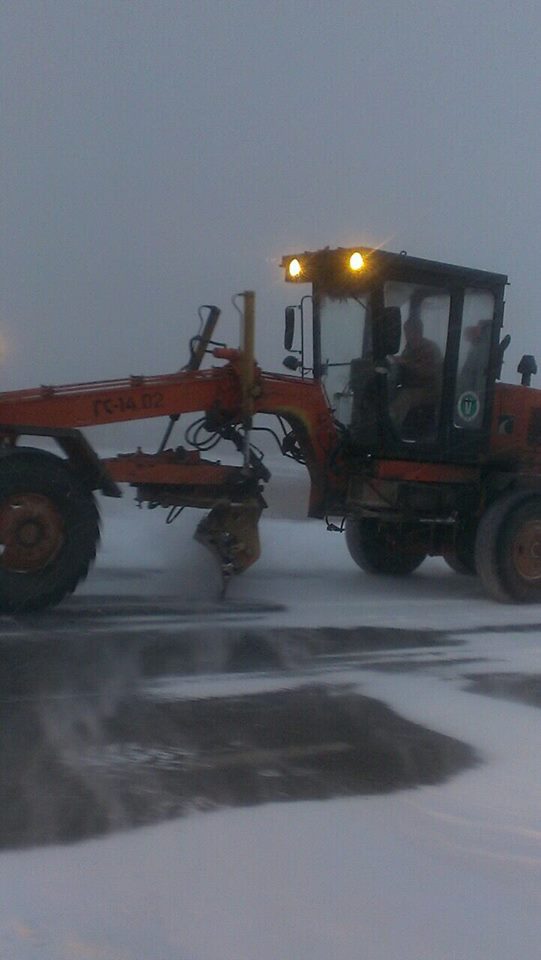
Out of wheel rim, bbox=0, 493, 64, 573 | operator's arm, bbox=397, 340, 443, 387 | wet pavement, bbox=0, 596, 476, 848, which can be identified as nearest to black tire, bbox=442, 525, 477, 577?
operator's arm, bbox=397, 340, 443, 387

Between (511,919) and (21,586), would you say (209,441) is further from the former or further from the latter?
(511,919)

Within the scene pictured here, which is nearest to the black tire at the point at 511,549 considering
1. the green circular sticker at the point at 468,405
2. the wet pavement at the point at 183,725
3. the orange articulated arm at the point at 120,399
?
the green circular sticker at the point at 468,405

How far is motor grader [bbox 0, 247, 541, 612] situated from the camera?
848cm

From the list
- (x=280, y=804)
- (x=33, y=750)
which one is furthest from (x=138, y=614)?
(x=280, y=804)

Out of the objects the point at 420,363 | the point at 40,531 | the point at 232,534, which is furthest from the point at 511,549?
the point at 40,531

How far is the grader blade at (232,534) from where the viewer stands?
9.24 meters

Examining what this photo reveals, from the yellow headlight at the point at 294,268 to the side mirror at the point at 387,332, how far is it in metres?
0.85

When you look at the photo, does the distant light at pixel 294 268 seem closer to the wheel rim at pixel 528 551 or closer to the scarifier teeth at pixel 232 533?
the scarifier teeth at pixel 232 533

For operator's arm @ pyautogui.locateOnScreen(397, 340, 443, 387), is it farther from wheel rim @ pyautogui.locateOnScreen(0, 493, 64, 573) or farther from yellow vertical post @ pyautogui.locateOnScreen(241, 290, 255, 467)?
wheel rim @ pyautogui.locateOnScreen(0, 493, 64, 573)

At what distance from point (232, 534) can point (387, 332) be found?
2.14 meters

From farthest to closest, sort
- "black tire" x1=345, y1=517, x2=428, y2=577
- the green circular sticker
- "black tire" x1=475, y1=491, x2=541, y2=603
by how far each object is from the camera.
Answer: "black tire" x1=345, y1=517, x2=428, y2=577
the green circular sticker
"black tire" x1=475, y1=491, x2=541, y2=603

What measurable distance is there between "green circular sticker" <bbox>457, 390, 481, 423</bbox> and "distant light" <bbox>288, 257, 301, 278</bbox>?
1833 millimetres

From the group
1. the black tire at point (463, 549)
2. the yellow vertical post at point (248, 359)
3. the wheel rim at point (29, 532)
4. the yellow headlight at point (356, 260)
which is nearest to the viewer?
the wheel rim at point (29, 532)

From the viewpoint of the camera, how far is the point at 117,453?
30.0 feet
